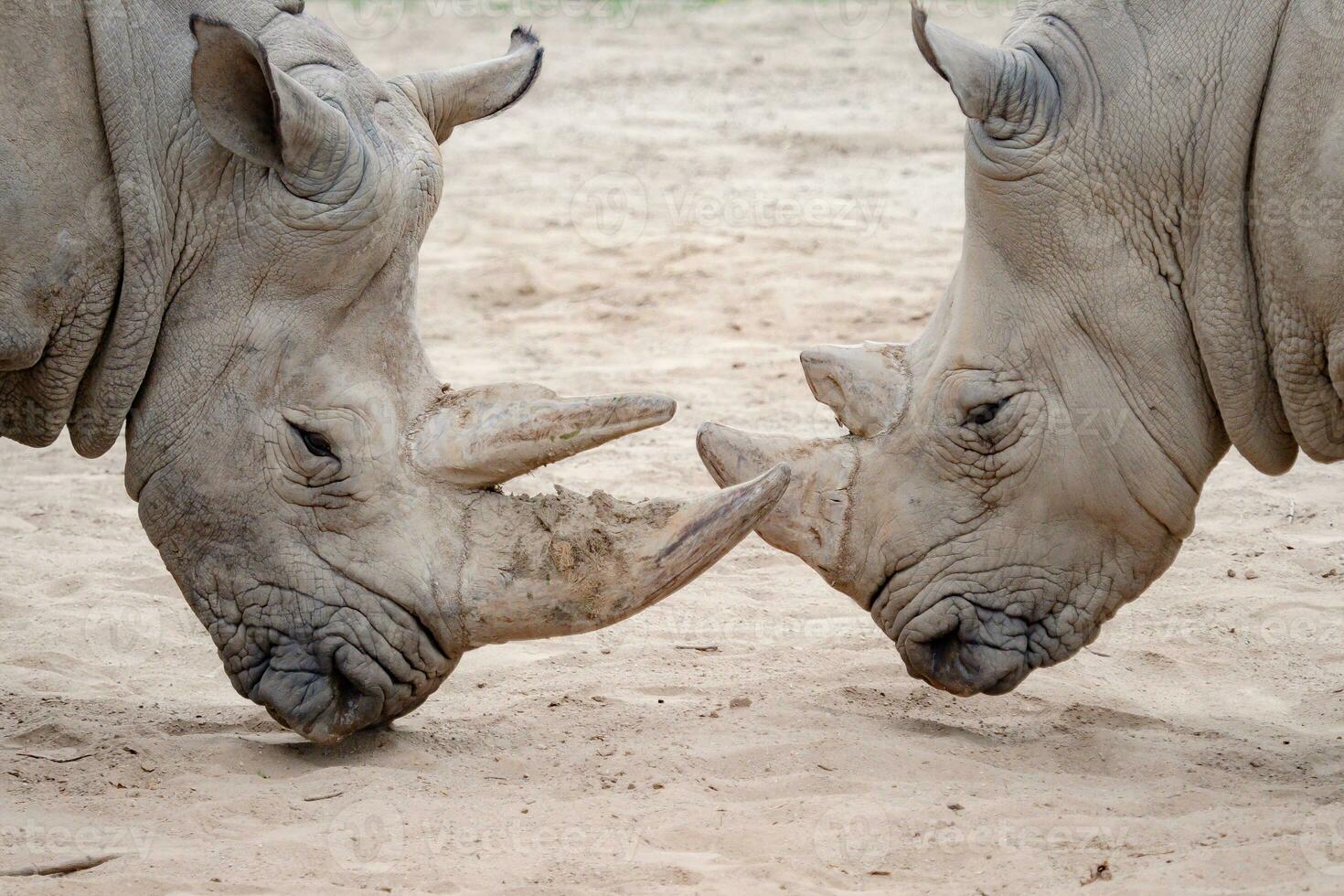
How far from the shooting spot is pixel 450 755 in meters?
4.77

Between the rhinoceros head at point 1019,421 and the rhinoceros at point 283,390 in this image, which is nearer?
the rhinoceros at point 283,390

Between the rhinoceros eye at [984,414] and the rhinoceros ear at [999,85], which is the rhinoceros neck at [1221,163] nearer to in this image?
the rhinoceros ear at [999,85]

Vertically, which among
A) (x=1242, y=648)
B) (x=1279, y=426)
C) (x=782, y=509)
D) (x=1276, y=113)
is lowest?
(x=1242, y=648)

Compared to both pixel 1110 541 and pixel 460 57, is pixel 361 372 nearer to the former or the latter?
pixel 1110 541

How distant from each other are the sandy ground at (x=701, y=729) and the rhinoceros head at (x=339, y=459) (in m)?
0.41

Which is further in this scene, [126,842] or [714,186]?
[714,186]

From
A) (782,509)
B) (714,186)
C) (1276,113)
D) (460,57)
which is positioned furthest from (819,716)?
(460,57)

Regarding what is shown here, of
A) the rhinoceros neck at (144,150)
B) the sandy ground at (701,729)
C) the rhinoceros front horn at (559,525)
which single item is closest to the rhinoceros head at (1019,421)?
the sandy ground at (701,729)

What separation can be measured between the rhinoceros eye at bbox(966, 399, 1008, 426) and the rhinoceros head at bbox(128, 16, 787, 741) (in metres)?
0.80

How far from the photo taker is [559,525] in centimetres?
434

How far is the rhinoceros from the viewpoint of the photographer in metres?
4.28

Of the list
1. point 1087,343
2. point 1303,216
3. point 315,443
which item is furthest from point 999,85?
point 315,443

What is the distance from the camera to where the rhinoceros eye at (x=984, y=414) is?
480 cm

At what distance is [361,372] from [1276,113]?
239cm
